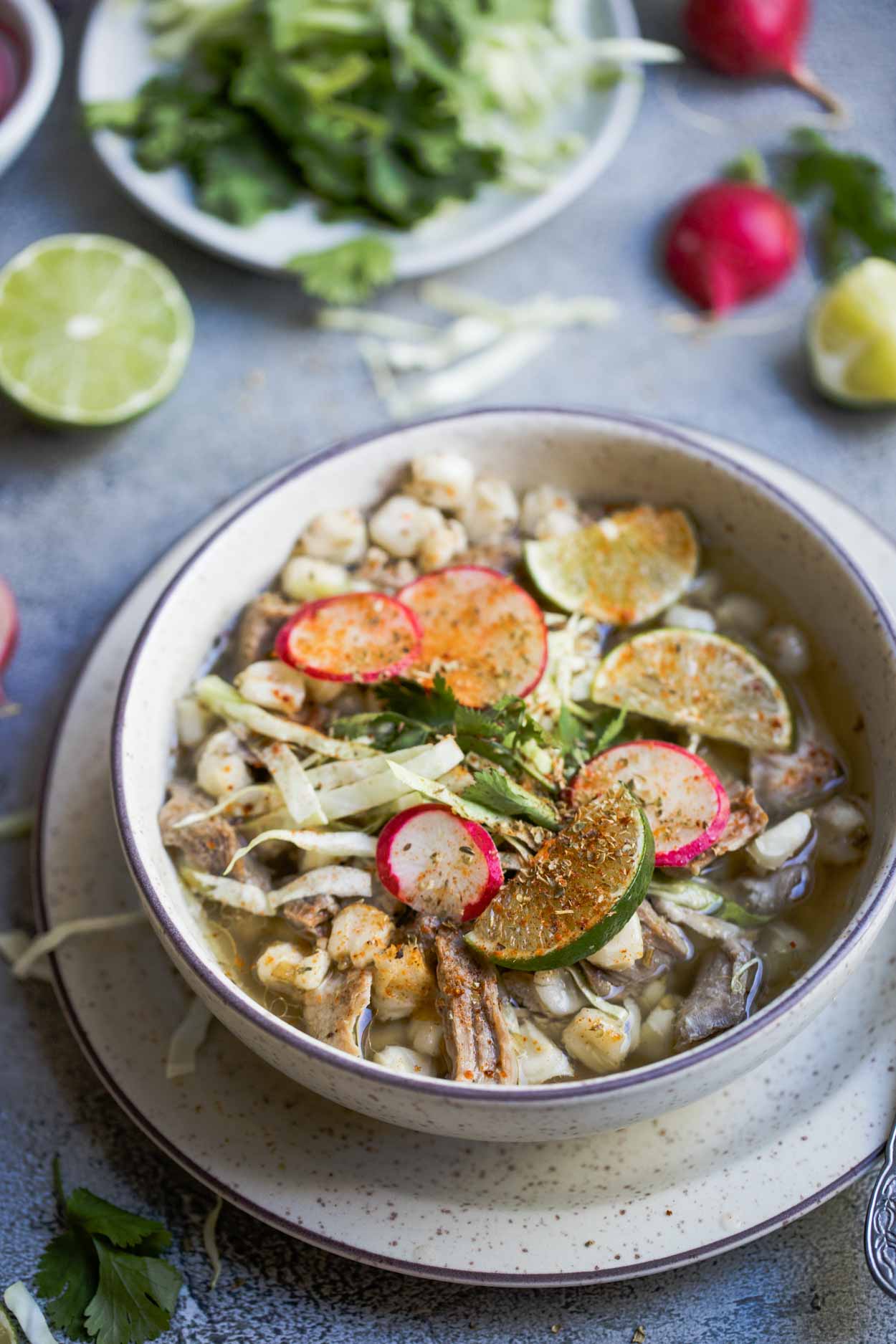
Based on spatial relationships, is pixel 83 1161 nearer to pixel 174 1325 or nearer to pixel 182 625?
pixel 174 1325

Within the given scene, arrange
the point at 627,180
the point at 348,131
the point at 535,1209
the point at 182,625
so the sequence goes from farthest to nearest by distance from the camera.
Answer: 1. the point at 627,180
2. the point at 348,131
3. the point at 182,625
4. the point at 535,1209

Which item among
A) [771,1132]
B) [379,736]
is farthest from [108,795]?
[771,1132]

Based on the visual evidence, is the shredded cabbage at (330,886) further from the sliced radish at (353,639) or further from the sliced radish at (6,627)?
the sliced radish at (6,627)

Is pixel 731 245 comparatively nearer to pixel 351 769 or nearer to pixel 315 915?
pixel 351 769

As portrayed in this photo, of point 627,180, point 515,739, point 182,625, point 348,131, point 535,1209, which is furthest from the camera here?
point 627,180

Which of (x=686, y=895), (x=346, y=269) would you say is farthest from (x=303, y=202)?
(x=686, y=895)

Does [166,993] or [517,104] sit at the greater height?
[517,104]
